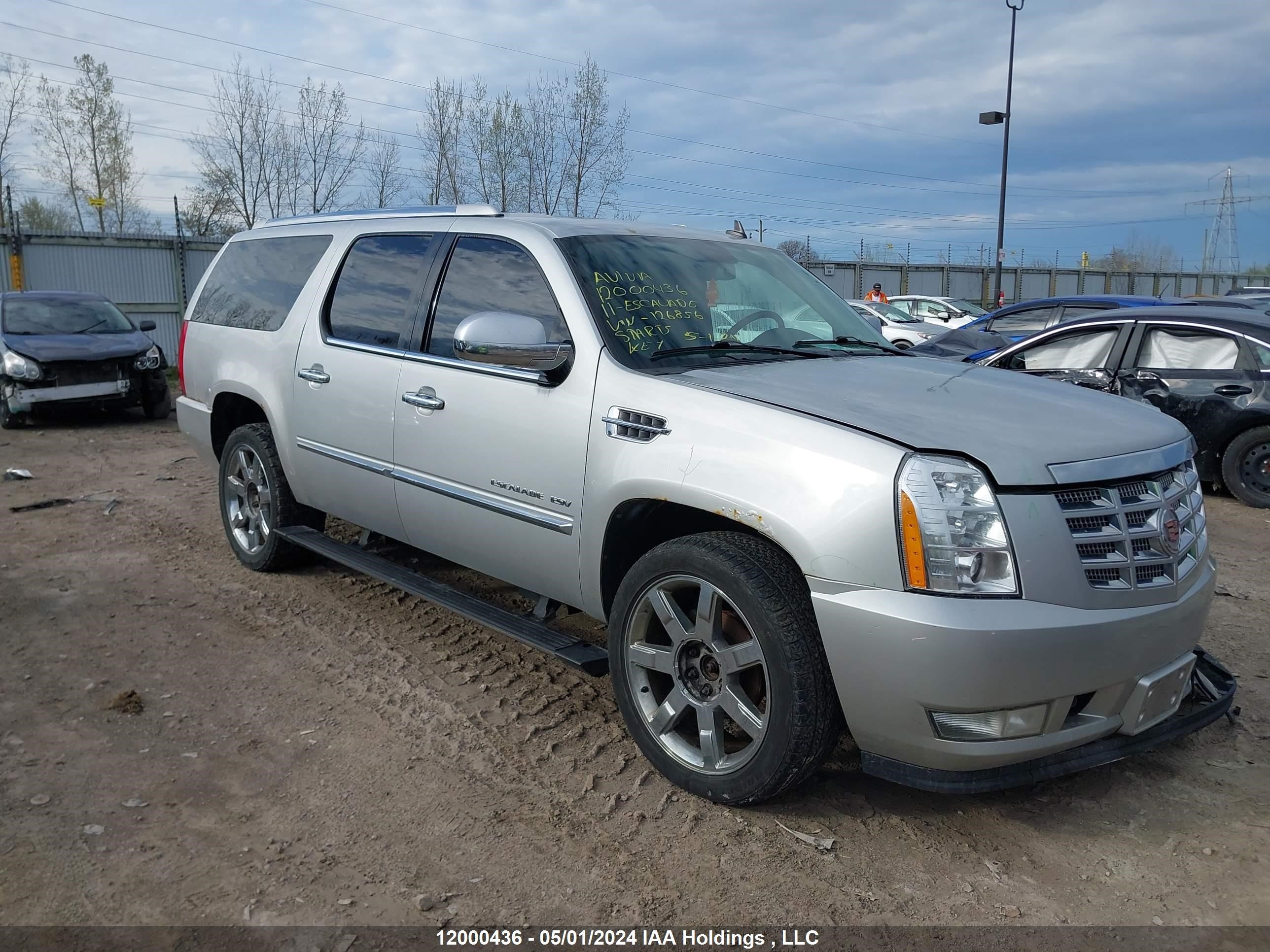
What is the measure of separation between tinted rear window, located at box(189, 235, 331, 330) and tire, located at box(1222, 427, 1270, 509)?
690 centimetres

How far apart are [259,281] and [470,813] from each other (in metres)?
3.50

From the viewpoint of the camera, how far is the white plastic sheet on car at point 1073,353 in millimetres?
8266

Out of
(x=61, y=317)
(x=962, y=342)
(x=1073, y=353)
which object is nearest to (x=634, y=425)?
(x=1073, y=353)

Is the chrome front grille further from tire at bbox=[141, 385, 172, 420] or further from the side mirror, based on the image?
tire at bbox=[141, 385, 172, 420]

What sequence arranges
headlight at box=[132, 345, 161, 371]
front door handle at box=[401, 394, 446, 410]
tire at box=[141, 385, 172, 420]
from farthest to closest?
tire at box=[141, 385, 172, 420]
headlight at box=[132, 345, 161, 371]
front door handle at box=[401, 394, 446, 410]

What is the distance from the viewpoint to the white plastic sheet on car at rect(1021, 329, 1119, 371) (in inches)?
325

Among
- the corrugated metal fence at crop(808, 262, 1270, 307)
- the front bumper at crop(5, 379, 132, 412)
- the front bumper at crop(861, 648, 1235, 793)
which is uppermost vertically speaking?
the corrugated metal fence at crop(808, 262, 1270, 307)

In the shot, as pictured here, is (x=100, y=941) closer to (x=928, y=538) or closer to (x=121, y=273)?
(x=928, y=538)

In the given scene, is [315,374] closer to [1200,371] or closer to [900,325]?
[1200,371]

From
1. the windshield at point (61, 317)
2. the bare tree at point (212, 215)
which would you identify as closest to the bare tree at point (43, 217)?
the bare tree at point (212, 215)

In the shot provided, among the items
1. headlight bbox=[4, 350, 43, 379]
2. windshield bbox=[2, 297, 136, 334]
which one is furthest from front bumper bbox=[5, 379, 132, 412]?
windshield bbox=[2, 297, 136, 334]

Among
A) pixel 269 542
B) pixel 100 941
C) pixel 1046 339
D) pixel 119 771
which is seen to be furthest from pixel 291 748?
pixel 1046 339

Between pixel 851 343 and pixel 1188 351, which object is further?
pixel 1188 351

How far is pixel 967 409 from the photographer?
3045 millimetres
